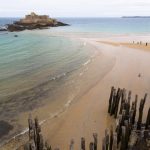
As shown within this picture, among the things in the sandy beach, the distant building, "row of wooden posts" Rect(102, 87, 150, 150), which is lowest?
the sandy beach

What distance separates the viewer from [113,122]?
49.1 feet

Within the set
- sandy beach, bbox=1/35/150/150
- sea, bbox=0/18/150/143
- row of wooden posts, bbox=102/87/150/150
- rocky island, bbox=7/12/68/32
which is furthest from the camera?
rocky island, bbox=7/12/68/32

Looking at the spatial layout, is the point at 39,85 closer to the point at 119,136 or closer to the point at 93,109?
the point at 93,109

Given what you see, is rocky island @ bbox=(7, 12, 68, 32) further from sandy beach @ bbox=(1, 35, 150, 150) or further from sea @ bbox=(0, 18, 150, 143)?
sandy beach @ bbox=(1, 35, 150, 150)

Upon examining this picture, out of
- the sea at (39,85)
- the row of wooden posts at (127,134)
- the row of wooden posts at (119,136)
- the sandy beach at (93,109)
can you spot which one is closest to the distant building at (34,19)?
the sea at (39,85)

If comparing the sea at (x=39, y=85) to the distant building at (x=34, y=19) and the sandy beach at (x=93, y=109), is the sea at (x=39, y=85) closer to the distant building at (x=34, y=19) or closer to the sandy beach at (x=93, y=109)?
the sandy beach at (x=93, y=109)

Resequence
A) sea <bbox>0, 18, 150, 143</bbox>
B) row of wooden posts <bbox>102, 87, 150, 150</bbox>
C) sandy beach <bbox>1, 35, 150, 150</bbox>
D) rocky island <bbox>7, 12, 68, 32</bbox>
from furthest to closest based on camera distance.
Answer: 1. rocky island <bbox>7, 12, 68, 32</bbox>
2. sea <bbox>0, 18, 150, 143</bbox>
3. sandy beach <bbox>1, 35, 150, 150</bbox>
4. row of wooden posts <bbox>102, 87, 150, 150</bbox>

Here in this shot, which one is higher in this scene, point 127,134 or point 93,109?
point 127,134

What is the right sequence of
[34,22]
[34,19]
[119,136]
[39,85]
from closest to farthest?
[119,136], [39,85], [34,22], [34,19]

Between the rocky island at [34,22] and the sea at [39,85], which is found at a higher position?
the rocky island at [34,22]

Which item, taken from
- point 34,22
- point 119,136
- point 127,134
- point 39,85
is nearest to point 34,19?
point 34,22

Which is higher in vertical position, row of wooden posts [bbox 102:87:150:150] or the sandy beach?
row of wooden posts [bbox 102:87:150:150]

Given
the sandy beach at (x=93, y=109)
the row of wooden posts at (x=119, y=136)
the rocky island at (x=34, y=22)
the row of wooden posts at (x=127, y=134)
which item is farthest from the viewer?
the rocky island at (x=34, y=22)

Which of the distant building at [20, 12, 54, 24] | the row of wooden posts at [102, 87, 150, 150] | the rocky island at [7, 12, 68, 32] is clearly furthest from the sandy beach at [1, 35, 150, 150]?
the distant building at [20, 12, 54, 24]
